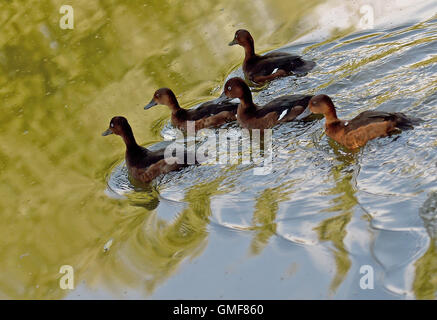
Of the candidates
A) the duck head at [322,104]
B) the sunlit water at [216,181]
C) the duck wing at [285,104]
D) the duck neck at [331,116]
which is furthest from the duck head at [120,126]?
the duck neck at [331,116]

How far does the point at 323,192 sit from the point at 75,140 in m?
2.96

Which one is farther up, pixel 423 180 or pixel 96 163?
pixel 96 163

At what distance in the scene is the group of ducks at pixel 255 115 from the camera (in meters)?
5.73

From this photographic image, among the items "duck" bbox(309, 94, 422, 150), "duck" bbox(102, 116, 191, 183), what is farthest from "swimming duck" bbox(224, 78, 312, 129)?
"duck" bbox(102, 116, 191, 183)

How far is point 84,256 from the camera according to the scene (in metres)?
5.10

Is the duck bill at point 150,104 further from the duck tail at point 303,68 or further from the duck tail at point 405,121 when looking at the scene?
the duck tail at point 405,121

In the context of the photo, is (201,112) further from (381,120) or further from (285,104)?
(381,120)

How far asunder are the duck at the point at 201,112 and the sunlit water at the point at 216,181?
0.13 metres

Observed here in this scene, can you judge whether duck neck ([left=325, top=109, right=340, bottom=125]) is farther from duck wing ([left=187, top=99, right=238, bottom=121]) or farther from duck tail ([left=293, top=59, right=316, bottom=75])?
duck tail ([left=293, top=59, right=316, bottom=75])

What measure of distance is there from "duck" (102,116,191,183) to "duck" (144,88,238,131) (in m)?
0.81

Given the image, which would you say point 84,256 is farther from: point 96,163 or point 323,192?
point 323,192
